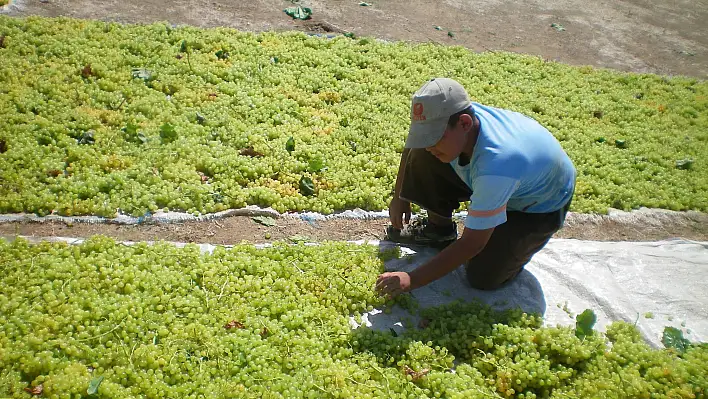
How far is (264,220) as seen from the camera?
4.36m

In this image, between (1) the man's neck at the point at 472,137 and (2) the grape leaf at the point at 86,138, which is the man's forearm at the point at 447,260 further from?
(2) the grape leaf at the point at 86,138

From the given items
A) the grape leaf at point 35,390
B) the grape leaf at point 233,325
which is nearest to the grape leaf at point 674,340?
the grape leaf at point 233,325

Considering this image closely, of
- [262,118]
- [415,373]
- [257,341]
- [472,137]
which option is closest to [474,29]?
[262,118]

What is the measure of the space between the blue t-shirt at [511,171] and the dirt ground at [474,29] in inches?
53.6

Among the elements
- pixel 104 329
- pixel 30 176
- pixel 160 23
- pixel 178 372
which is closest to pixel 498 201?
pixel 178 372

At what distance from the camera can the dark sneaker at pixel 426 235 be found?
4266 mm

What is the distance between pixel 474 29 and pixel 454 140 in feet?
20.3

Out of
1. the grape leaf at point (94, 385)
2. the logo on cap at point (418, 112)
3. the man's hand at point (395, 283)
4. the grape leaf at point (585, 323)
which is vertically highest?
the logo on cap at point (418, 112)

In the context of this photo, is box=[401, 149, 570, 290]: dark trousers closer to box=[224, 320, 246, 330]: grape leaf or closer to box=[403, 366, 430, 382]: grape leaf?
box=[403, 366, 430, 382]: grape leaf

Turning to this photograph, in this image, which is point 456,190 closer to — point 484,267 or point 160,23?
point 484,267

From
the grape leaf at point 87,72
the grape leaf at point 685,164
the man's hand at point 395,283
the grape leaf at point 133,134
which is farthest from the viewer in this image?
the grape leaf at point 685,164

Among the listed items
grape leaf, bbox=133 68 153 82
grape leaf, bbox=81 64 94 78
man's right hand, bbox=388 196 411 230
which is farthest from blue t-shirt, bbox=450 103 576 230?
grape leaf, bbox=81 64 94 78

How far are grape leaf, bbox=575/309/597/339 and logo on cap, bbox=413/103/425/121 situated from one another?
1766 millimetres

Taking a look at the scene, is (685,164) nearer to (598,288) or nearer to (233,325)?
(598,288)
